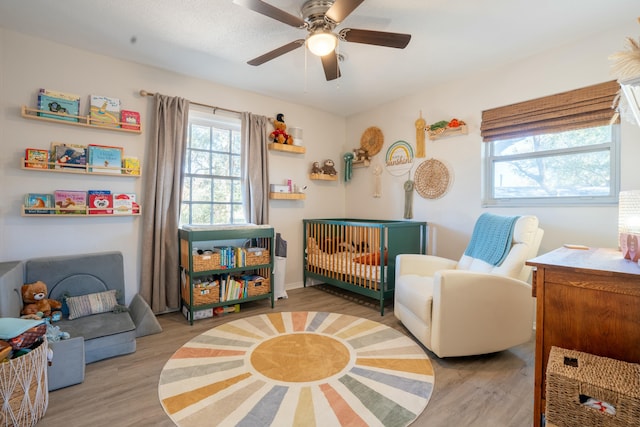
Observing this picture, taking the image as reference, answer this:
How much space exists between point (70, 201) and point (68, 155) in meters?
0.39

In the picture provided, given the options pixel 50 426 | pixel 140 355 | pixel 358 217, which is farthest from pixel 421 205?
pixel 50 426

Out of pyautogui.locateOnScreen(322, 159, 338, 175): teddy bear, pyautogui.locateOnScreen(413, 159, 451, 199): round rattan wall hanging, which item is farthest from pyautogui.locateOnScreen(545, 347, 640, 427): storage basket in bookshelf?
pyautogui.locateOnScreen(322, 159, 338, 175): teddy bear

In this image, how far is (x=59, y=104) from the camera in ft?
8.09

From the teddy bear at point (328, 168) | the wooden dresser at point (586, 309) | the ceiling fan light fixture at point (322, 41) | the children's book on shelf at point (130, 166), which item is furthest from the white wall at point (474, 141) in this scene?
the children's book on shelf at point (130, 166)

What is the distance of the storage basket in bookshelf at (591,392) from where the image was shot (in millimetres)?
1011

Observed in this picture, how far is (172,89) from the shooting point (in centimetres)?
302

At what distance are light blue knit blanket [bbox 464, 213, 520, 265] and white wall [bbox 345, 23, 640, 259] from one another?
0.45m

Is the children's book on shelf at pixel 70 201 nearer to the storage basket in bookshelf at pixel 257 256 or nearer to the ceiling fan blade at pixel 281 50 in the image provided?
the storage basket in bookshelf at pixel 257 256

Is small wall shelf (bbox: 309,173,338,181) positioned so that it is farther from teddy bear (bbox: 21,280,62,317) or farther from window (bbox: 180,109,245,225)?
teddy bear (bbox: 21,280,62,317)

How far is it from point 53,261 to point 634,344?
3615mm

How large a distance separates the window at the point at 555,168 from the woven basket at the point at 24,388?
3550mm

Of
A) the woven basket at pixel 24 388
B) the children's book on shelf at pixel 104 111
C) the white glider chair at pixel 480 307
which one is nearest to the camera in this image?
the woven basket at pixel 24 388

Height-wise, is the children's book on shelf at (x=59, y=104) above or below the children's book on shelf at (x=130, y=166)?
above

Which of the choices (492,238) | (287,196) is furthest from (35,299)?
(492,238)
